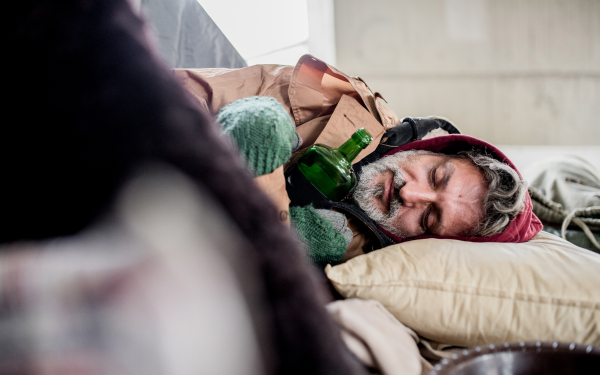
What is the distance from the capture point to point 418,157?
3.93ft

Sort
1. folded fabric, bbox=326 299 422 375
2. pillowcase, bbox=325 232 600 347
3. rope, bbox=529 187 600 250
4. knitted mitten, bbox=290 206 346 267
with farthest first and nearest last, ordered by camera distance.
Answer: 1. rope, bbox=529 187 600 250
2. knitted mitten, bbox=290 206 346 267
3. pillowcase, bbox=325 232 600 347
4. folded fabric, bbox=326 299 422 375

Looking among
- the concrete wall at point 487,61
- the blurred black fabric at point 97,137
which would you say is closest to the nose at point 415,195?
the blurred black fabric at point 97,137

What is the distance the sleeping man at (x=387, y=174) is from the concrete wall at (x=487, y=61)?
1.14 metres

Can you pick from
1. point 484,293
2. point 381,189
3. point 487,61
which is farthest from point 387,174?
point 487,61

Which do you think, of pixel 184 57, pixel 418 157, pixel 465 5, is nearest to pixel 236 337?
pixel 418 157

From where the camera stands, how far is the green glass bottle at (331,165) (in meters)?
0.88

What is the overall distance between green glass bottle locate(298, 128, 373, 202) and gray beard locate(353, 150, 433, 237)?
0.79ft

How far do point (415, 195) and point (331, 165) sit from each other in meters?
0.36

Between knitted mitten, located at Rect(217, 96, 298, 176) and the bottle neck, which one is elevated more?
knitted mitten, located at Rect(217, 96, 298, 176)

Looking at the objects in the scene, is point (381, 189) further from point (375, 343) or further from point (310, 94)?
point (375, 343)

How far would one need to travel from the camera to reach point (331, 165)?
881 millimetres

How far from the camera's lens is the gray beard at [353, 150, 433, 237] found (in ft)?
3.65

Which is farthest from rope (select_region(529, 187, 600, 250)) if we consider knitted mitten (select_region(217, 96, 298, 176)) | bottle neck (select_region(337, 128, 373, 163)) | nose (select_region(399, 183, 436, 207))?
knitted mitten (select_region(217, 96, 298, 176))

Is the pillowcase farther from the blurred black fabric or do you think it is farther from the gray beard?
the blurred black fabric
